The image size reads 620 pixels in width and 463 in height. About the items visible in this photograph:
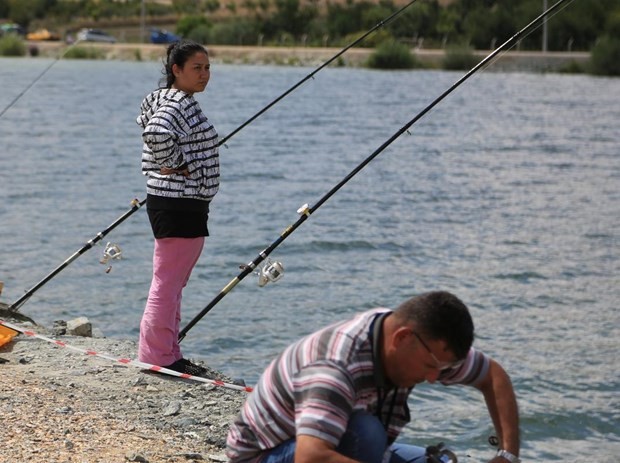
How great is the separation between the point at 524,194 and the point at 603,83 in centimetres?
3276

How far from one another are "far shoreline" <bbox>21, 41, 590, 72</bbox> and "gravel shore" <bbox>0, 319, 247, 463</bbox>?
49.8 meters

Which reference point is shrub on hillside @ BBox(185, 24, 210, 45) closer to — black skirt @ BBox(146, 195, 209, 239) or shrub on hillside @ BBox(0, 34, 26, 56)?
shrub on hillside @ BBox(0, 34, 26, 56)

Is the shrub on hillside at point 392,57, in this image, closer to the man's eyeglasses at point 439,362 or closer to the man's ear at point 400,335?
the man's eyeglasses at point 439,362

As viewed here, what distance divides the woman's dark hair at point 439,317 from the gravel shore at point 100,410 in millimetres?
1928

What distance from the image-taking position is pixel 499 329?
36.5 feet

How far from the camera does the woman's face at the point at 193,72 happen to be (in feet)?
20.0

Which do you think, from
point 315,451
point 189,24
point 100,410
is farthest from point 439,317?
point 189,24

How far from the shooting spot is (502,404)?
12.8 ft

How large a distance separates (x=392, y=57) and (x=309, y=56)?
8.01 m

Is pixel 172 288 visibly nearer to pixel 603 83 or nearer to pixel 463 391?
pixel 463 391

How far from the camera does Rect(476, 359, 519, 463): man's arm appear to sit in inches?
154

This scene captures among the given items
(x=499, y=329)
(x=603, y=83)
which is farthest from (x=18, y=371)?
(x=603, y=83)

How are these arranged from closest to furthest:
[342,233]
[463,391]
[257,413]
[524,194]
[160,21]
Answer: [257,413] < [463,391] < [342,233] < [524,194] < [160,21]

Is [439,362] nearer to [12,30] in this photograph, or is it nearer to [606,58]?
[606,58]
